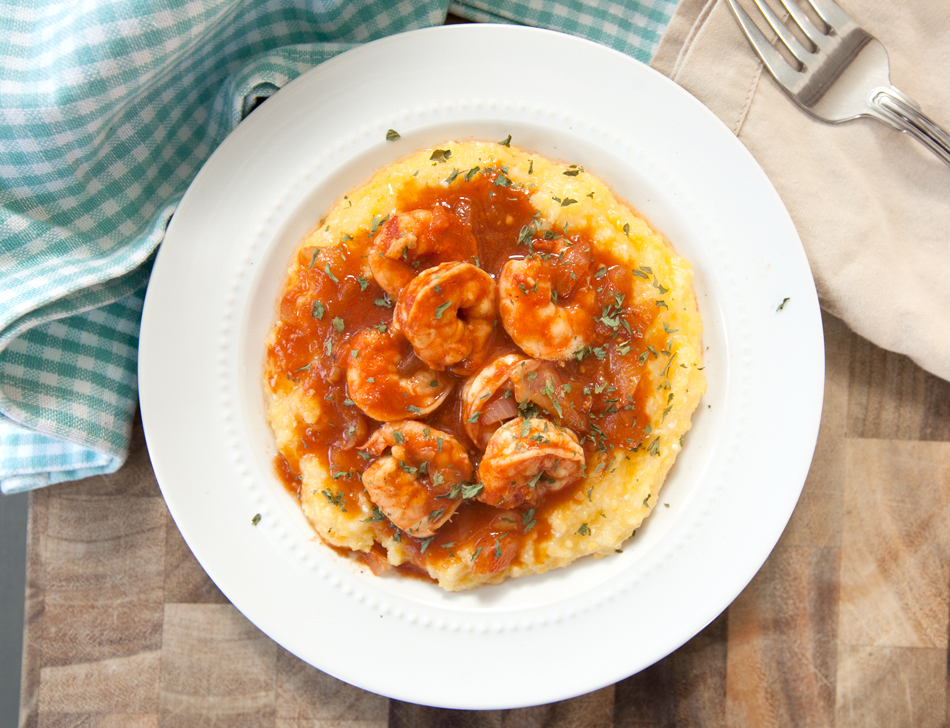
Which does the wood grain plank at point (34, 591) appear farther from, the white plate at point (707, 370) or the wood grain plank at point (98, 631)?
the white plate at point (707, 370)

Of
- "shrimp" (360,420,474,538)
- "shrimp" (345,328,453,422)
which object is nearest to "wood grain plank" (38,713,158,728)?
"shrimp" (360,420,474,538)

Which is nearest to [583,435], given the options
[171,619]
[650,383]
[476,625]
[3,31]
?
[650,383]

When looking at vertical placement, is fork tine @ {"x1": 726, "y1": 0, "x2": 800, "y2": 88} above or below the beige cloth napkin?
above

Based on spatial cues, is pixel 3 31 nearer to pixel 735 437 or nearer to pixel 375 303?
pixel 375 303

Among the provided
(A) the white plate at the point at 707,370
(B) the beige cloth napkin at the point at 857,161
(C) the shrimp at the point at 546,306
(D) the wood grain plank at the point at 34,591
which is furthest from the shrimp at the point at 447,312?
(D) the wood grain plank at the point at 34,591

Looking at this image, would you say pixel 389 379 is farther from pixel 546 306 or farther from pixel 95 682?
pixel 95 682

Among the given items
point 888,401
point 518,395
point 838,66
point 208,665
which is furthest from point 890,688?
point 208,665

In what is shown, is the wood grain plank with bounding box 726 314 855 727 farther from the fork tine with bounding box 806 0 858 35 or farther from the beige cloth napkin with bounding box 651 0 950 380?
the fork tine with bounding box 806 0 858 35
